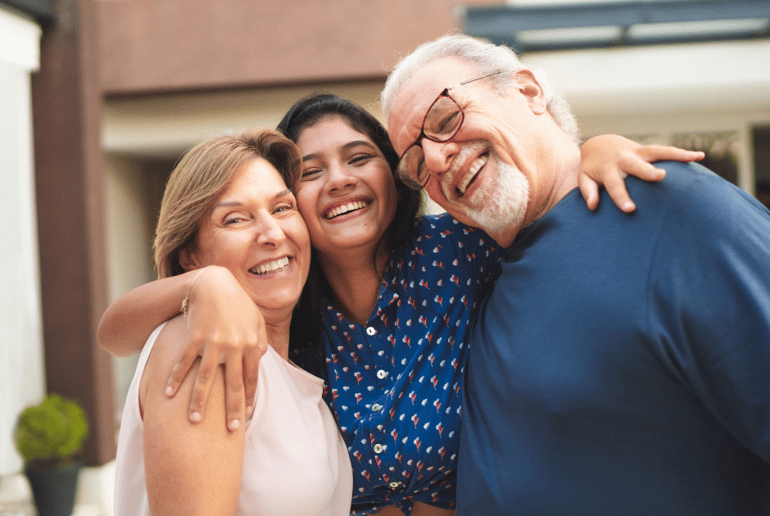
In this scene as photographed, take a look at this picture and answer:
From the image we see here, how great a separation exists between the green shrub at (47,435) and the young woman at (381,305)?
12.8ft

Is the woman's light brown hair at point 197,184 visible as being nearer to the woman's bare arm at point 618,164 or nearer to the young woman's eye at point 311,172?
the young woman's eye at point 311,172

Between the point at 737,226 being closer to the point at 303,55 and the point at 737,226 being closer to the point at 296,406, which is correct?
the point at 296,406

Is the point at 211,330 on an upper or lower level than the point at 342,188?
lower

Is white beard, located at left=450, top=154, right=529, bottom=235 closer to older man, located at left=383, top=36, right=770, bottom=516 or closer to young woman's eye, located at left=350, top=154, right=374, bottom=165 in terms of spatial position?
older man, located at left=383, top=36, right=770, bottom=516

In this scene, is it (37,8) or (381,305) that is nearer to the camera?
(381,305)

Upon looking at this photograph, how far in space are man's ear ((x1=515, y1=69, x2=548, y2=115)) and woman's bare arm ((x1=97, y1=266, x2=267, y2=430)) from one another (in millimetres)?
1000

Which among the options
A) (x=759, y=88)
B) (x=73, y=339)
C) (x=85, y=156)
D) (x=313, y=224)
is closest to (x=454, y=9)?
(x=759, y=88)

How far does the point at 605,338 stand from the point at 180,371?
0.97 metres

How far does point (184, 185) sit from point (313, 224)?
1.41ft

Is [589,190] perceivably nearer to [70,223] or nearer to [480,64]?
[480,64]

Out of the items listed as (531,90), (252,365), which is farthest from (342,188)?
(252,365)

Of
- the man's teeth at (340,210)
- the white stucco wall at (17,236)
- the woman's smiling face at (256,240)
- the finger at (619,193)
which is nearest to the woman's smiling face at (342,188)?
the man's teeth at (340,210)

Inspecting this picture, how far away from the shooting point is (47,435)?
203 inches

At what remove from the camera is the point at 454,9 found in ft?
23.2
